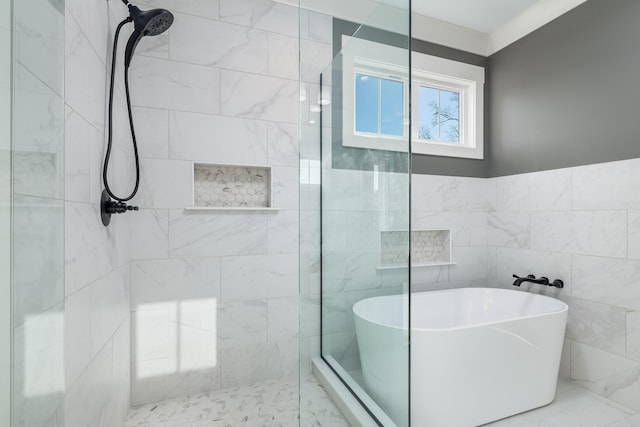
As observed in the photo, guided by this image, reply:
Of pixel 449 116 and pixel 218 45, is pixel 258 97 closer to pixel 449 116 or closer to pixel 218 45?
pixel 218 45

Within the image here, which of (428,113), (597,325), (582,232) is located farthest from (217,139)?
(597,325)

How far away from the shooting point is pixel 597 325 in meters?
2.02

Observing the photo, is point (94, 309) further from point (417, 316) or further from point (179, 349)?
point (417, 316)

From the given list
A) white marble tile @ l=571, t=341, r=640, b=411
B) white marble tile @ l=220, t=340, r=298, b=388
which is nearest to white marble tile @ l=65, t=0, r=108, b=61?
white marble tile @ l=220, t=340, r=298, b=388

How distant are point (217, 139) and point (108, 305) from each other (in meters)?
1.12

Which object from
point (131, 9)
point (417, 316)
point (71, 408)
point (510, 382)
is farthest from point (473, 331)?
point (131, 9)

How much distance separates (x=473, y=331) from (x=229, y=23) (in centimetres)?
232

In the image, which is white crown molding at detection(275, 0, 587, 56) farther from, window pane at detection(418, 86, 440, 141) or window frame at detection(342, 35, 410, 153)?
window pane at detection(418, 86, 440, 141)

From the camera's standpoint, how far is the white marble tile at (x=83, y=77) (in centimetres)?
93

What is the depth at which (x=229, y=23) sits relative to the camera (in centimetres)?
204

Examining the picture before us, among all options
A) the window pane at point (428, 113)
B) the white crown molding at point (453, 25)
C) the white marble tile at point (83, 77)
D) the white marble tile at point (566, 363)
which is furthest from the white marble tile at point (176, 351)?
the white marble tile at point (566, 363)

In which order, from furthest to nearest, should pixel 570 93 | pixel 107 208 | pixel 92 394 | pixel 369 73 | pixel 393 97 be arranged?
pixel 570 93 → pixel 369 73 → pixel 393 97 → pixel 107 208 → pixel 92 394

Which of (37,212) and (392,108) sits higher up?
(392,108)

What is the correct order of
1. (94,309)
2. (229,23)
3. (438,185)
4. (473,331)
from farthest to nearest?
(438,185), (229,23), (473,331), (94,309)
